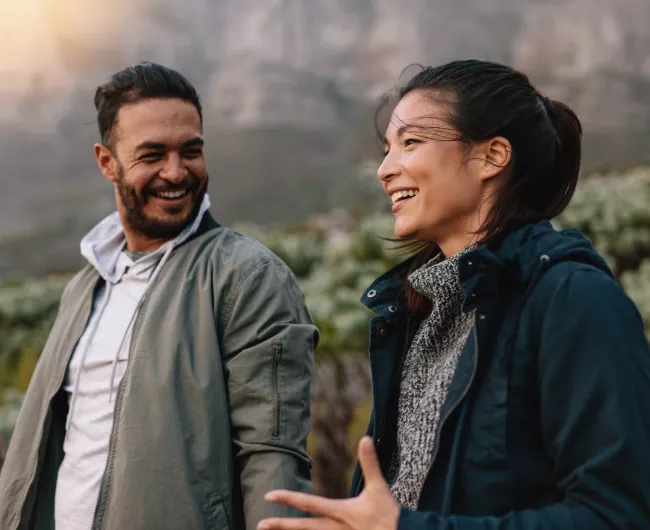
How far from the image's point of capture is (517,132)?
1.50 metres

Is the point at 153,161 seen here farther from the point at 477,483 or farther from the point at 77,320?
the point at 477,483

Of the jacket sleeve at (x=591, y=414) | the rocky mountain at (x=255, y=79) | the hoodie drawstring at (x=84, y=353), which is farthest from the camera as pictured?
the rocky mountain at (x=255, y=79)

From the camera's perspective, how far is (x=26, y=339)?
17.9 ft

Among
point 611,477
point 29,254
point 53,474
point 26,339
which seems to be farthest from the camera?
point 29,254

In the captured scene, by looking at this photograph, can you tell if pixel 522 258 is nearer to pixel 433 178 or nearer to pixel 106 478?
pixel 433 178

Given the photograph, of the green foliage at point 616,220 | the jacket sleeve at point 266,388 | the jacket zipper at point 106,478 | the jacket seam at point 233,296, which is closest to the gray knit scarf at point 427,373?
the jacket sleeve at point 266,388

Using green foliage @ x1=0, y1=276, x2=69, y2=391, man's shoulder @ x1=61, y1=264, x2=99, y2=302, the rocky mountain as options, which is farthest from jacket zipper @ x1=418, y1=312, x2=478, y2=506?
the rocky mountain

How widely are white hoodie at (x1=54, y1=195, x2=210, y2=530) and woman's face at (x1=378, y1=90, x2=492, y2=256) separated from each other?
806 millimetres

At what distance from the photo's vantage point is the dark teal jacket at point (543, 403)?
1.14m

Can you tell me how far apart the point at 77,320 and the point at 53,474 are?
0.41 meters

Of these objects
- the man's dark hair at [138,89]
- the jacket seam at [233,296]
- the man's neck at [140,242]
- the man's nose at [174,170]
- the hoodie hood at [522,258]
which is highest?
the man's dark hair at [138,89]

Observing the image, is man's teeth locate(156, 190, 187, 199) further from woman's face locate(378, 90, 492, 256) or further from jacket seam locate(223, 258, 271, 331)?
woman's face locate(378, 90, 492, 256)

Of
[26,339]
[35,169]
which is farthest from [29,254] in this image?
[26,339]

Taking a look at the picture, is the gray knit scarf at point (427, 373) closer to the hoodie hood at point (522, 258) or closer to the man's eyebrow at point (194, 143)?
the hoodie hood at point (522, 258)
